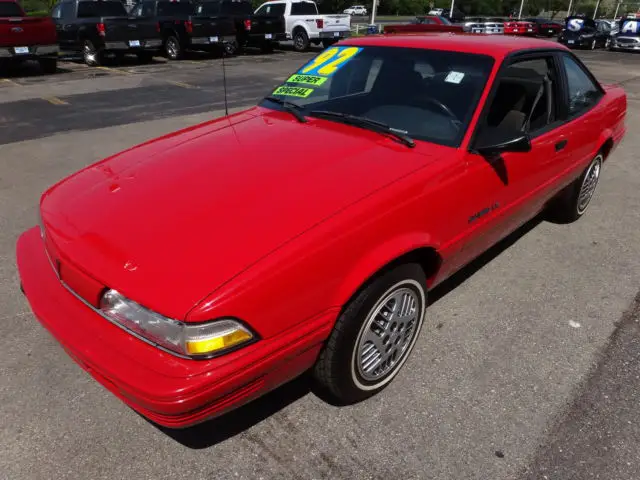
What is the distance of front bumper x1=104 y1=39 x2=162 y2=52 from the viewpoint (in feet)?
46.0

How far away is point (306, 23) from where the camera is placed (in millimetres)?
19578

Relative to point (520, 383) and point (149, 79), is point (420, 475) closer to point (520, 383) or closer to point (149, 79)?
point (520, 383)

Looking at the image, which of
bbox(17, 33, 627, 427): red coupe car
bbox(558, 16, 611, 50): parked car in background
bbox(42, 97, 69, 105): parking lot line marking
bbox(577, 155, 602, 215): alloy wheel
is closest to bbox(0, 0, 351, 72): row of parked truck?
bbox(42, 97, 69, 105): parking lot line marking

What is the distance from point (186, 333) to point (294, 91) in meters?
2.08

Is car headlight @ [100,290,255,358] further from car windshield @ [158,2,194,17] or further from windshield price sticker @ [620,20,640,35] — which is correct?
windshield price sticker @ [620,20,640,35]

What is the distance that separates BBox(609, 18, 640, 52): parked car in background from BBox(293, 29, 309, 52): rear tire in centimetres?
1751

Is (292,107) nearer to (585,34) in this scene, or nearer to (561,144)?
(561,144)

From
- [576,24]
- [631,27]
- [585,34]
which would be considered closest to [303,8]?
[585,34]

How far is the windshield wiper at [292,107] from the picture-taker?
117 inches

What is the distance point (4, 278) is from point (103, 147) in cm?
357

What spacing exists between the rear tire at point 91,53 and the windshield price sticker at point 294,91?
1303 centimetres

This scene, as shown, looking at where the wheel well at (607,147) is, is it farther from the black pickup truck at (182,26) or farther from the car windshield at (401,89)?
the black pickup truck at (182,26)

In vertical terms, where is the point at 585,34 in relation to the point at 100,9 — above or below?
below

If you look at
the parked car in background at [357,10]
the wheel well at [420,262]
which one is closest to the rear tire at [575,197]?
the wheel well at [420,262]
